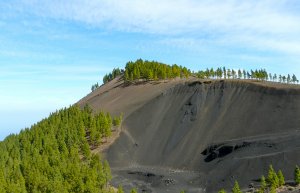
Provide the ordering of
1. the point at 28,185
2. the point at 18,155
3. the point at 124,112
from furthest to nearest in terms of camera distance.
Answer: the point at 124,112
the point at 18,155
the point at 28,185

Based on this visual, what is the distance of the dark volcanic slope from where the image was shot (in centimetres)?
10456

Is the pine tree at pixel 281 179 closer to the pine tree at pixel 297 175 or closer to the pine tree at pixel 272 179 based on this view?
the pine tree at pixel 272 179

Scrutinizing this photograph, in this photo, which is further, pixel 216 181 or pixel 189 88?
pixel 189 88

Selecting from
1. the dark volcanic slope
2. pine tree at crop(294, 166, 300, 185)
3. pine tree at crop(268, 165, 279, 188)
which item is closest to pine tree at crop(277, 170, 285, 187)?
pine tree at crop(268, 165, 279, 188)

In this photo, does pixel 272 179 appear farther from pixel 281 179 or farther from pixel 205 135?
pixel 205 135

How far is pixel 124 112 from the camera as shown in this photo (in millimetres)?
153750

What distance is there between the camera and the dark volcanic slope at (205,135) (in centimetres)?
10456

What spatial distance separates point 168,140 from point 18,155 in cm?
4774

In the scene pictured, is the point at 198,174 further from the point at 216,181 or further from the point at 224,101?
the point at 224,101

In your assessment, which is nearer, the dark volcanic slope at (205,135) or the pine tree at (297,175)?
the pine tree at (297,175)

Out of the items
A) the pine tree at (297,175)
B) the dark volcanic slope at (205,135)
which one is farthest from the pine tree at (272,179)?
the dark volcanic slope at (205,135)

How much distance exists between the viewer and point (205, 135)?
128250 millimetres

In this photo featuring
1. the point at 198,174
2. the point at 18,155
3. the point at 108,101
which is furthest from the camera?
the point at 108,101

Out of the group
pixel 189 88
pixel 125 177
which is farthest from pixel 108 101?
pixel 125 177
